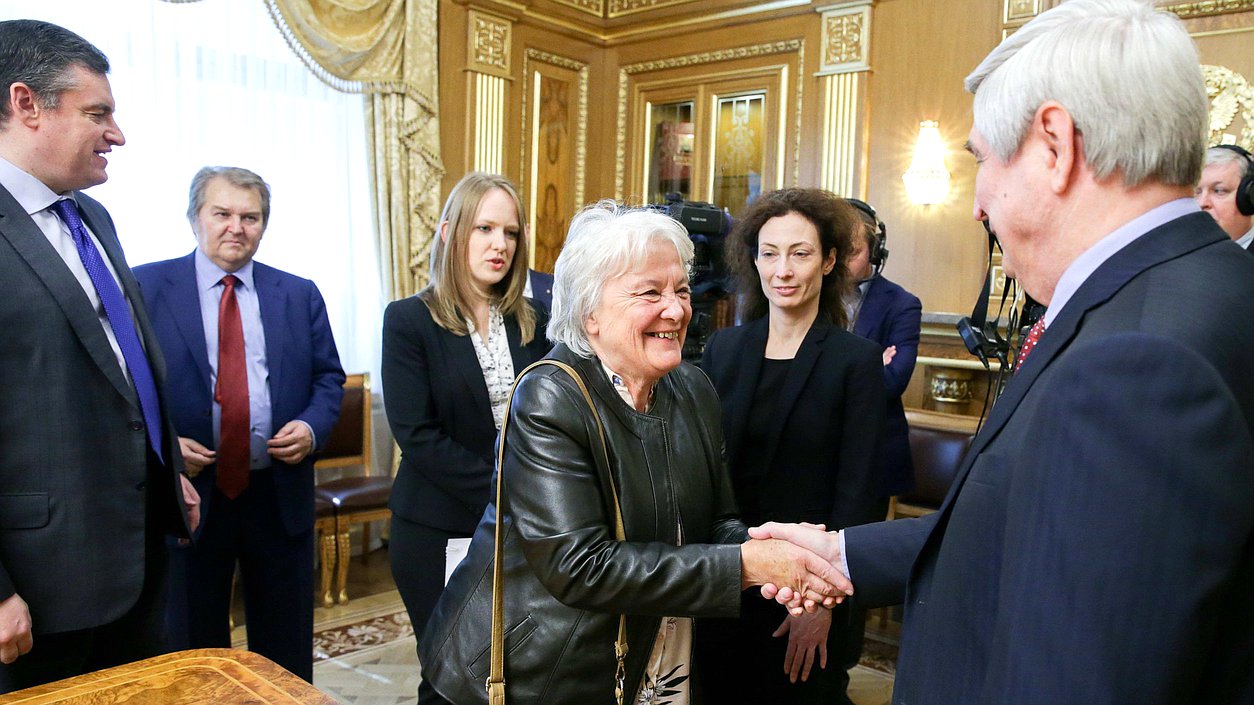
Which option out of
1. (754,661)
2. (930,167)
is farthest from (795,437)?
(930,167)

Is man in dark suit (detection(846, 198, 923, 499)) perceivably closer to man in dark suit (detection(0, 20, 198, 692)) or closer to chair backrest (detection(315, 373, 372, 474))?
man in dark suit (detection(0, 20, 198, 692))

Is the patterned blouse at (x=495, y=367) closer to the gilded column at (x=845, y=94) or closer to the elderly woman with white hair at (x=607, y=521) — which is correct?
the elderly woman with white hair at (x=607, y=521)

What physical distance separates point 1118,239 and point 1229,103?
4.72m

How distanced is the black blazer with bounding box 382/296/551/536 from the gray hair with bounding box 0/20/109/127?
0.88m

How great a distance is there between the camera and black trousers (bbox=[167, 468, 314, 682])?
247 centimetres

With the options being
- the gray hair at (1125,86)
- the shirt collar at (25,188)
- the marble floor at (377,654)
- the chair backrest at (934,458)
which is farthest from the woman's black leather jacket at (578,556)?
the chair backrest at (934,458)

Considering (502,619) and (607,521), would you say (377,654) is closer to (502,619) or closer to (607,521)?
(502,619)

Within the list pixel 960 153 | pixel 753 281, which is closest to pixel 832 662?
pixel 753 281

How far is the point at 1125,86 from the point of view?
0.84 metres

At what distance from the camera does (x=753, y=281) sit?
2.33 m

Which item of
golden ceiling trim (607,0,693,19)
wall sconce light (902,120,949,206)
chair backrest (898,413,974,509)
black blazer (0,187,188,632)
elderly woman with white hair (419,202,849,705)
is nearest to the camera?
elderly woman with white hair (419,202,849,705)

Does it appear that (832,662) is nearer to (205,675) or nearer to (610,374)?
(610,374)

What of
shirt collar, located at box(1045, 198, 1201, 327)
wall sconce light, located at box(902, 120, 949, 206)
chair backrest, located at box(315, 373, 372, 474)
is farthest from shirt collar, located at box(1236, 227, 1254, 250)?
chair backrest, located at box(315, 373, 372, 474)

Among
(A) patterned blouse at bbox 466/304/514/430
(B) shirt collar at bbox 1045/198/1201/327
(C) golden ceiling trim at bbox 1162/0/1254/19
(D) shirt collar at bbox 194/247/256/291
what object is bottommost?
(A) patterned blouse at bbox 466/304/514/430
